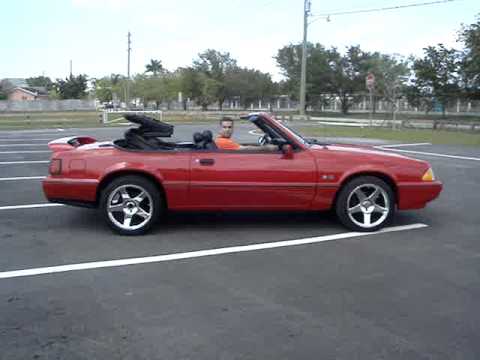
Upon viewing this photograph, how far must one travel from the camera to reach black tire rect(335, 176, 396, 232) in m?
5.71

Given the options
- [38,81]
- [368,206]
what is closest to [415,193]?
[368,206]

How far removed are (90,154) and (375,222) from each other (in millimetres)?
3262

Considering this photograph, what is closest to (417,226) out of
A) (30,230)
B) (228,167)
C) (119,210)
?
(228,167)

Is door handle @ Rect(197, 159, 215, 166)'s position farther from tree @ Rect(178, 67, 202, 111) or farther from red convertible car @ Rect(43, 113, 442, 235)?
tree @ Rect(178, 67, 202, 111)

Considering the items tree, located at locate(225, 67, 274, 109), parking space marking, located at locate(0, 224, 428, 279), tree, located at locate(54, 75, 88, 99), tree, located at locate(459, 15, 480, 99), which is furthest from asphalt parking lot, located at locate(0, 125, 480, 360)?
tree, located at locate(54, 75, 88, 99)

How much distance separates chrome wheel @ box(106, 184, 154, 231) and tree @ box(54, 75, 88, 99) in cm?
8622

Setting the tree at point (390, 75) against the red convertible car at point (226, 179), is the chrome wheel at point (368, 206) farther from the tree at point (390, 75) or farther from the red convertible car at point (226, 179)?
the tree at point (390, 75)

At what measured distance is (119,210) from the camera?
18.2ft

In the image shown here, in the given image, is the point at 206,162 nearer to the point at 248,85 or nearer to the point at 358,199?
the point at 358,199

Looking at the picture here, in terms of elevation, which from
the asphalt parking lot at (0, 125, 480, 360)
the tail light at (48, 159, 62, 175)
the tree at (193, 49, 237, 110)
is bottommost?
the asphalt parking lot at (0, 125, 480, 360)

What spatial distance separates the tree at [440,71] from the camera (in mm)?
38375

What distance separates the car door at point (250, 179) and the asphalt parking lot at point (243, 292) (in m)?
0.39

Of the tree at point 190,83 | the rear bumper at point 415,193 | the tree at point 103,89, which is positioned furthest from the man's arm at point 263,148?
the tree at point 103,89

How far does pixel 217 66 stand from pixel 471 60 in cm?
4822
